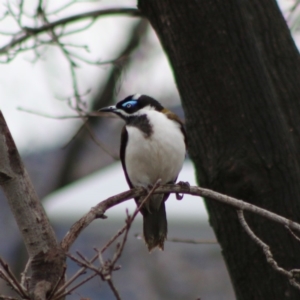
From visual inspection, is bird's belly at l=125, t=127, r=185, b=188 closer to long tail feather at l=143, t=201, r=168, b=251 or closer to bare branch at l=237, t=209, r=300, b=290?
long tail feather at l=143, t=201, r=168, b=251

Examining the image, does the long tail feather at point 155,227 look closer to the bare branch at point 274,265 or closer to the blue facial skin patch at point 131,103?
the blue facial skin patch at point 131,103

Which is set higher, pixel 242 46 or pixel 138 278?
pixel 242 46

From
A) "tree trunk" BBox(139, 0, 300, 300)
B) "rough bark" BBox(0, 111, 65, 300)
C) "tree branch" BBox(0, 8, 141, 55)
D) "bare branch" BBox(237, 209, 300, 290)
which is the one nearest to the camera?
"rough bark" BBox(0, 111, 65, 300)

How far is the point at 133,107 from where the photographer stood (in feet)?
16.4

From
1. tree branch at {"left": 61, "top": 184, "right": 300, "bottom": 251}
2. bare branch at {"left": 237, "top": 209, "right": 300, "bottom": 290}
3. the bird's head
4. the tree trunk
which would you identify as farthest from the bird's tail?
bare branch at {"left": 237, "top": 209, "right": 300, "bottom": 290}

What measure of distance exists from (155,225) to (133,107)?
0.81 meters

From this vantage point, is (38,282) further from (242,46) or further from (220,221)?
(242,46)

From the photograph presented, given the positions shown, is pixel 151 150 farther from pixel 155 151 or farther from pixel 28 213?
pixel 28 213

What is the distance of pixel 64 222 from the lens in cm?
1332

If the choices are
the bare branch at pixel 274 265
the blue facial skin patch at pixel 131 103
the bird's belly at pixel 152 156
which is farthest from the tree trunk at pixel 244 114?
the blue facial skin patch at pixel 131 103

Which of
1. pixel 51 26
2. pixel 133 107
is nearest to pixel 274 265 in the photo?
pixel 133 107

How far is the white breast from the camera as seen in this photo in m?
4.72

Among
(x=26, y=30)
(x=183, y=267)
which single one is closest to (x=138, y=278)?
(x=183, y=267)

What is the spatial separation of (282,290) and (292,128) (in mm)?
888
